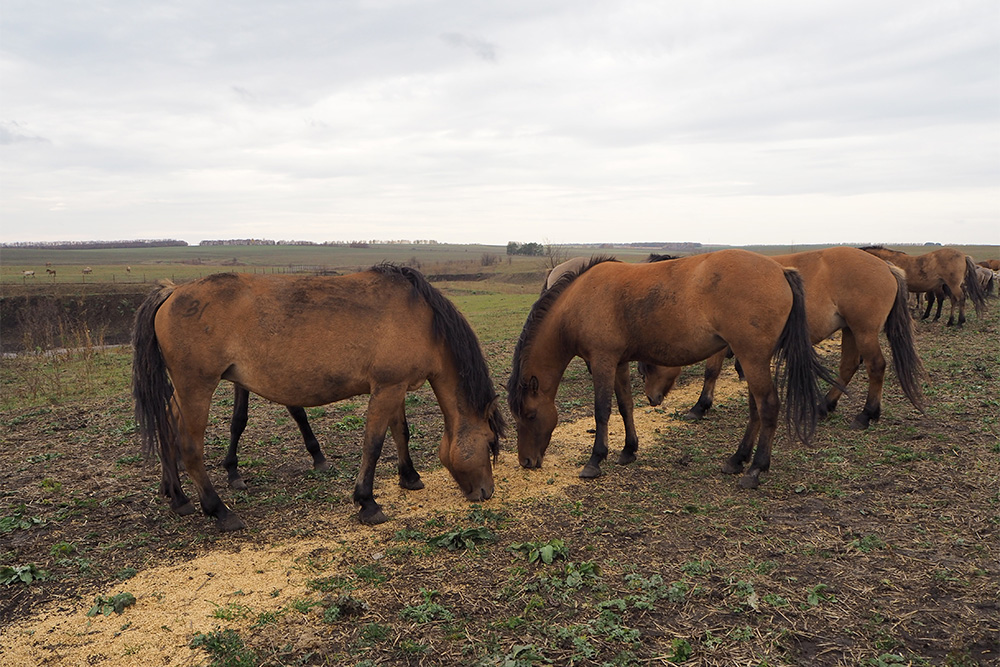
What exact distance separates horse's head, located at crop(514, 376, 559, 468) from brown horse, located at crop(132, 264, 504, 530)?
930mm

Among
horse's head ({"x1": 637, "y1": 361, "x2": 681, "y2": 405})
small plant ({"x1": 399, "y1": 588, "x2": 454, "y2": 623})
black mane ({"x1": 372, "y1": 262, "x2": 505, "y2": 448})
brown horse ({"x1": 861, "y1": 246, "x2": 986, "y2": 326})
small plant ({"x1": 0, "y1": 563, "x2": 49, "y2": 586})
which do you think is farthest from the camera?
brown horse ({"x1": 861, "y1": 246, "x2": 986, "y2": 326})

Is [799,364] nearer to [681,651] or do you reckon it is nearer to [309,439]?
[681,651]

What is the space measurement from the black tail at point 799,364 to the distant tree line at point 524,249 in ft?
356

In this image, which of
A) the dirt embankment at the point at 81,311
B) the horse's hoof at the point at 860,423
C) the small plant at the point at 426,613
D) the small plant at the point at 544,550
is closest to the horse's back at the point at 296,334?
the small plant at the point at 544,550

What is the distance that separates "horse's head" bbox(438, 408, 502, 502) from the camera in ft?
17.8

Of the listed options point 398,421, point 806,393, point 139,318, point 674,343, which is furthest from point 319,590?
point 806,393

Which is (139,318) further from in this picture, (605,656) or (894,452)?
(894,452)

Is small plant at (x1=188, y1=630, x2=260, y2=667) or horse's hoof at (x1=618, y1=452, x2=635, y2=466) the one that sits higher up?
horse's hoof at (x1=618, y1=452, x2=635, y2=466)

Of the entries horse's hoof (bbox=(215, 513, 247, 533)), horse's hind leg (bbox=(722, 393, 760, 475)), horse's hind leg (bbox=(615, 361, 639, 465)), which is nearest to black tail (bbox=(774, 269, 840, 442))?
horse's hind leg (bbox=(722, 393, 760, 475))

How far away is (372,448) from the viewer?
5152 mm

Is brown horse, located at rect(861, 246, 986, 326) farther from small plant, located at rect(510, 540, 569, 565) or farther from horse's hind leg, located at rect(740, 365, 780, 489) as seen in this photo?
small plant, located at rect(510, 540, 569, 565)

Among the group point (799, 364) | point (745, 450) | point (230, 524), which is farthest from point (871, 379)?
point (230, 524)

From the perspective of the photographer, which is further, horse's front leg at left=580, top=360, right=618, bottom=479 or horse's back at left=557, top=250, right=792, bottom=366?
horse's front leg at left=580, top=360, right=618, bottom=479

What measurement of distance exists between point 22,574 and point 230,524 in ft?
4.65
